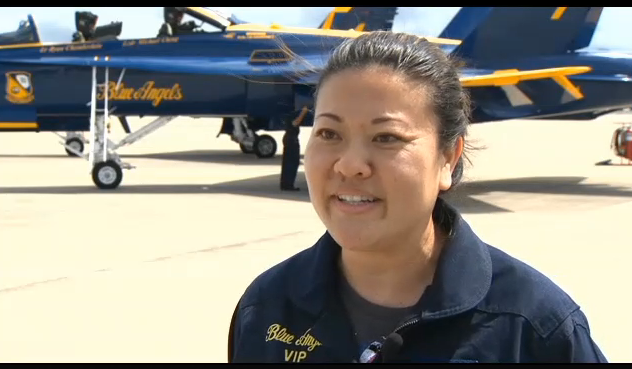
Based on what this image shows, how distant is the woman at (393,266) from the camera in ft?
6.46

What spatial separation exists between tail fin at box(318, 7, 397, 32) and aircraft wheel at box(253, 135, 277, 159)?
481 cm

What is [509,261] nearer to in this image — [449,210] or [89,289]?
[449,210]

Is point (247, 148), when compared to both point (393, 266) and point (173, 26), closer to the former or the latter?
point (173, 26)

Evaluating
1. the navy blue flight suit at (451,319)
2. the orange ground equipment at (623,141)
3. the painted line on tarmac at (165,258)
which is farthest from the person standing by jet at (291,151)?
the navy blue flight suit at (451,319)

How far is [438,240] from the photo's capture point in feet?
7.34

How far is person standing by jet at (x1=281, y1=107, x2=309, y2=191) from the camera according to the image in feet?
48.2

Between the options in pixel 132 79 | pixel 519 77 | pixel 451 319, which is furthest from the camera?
pixel 132 79

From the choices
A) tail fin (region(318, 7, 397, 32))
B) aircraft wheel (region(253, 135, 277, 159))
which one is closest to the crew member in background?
tail fin (region(318, 7, 397, 32))

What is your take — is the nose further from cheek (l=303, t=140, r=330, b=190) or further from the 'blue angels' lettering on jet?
the 'blue angels' lettering on jet

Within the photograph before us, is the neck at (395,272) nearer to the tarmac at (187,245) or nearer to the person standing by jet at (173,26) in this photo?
the tarmac at (187,245)

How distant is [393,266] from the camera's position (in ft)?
7.02

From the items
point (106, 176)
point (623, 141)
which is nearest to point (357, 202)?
point (106, 176)

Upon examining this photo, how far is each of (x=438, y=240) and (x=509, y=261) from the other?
8.0 inches

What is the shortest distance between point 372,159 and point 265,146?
21634mm
